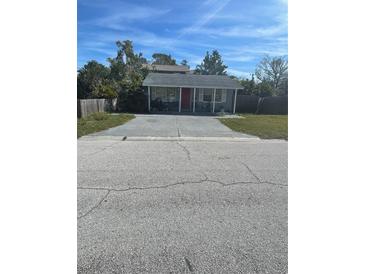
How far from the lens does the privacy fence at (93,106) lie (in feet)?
48.2

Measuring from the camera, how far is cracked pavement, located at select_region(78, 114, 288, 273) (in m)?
2.25

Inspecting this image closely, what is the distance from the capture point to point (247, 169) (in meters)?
5.12

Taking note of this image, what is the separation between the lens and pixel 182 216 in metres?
3.05

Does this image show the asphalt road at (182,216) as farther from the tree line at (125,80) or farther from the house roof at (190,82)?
the house roof at (190,82)

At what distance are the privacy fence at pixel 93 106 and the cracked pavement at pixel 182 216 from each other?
32.5 ft

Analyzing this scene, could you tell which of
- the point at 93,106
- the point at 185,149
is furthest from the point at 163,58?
the point at 185,149

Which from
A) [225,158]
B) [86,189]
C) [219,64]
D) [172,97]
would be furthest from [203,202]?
[219,64]

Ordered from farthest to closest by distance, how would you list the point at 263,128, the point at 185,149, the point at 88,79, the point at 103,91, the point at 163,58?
the point at 163,58 → the point at 88,79 → the point at 103,91 → the point at 263,128 → the point at 185,149

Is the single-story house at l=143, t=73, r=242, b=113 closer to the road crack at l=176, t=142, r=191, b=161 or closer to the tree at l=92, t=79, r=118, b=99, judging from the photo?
the tree at l=92, t=79, r=118, b=99

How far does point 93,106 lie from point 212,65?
178 ft

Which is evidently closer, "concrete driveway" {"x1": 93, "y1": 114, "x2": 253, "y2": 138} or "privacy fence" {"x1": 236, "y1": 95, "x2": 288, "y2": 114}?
"concrete driveway" {"x1": 93, "y1": 114, "x2": 253, "y2": 138}

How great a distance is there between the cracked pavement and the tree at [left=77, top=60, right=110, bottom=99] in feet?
62.7

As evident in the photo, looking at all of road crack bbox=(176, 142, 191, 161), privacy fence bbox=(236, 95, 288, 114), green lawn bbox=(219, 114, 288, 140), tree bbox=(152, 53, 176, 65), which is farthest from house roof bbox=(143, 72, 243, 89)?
tree bbox=(152, 53, 176, 65)

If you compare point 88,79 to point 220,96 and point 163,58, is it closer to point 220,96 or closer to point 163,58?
point 220,96
